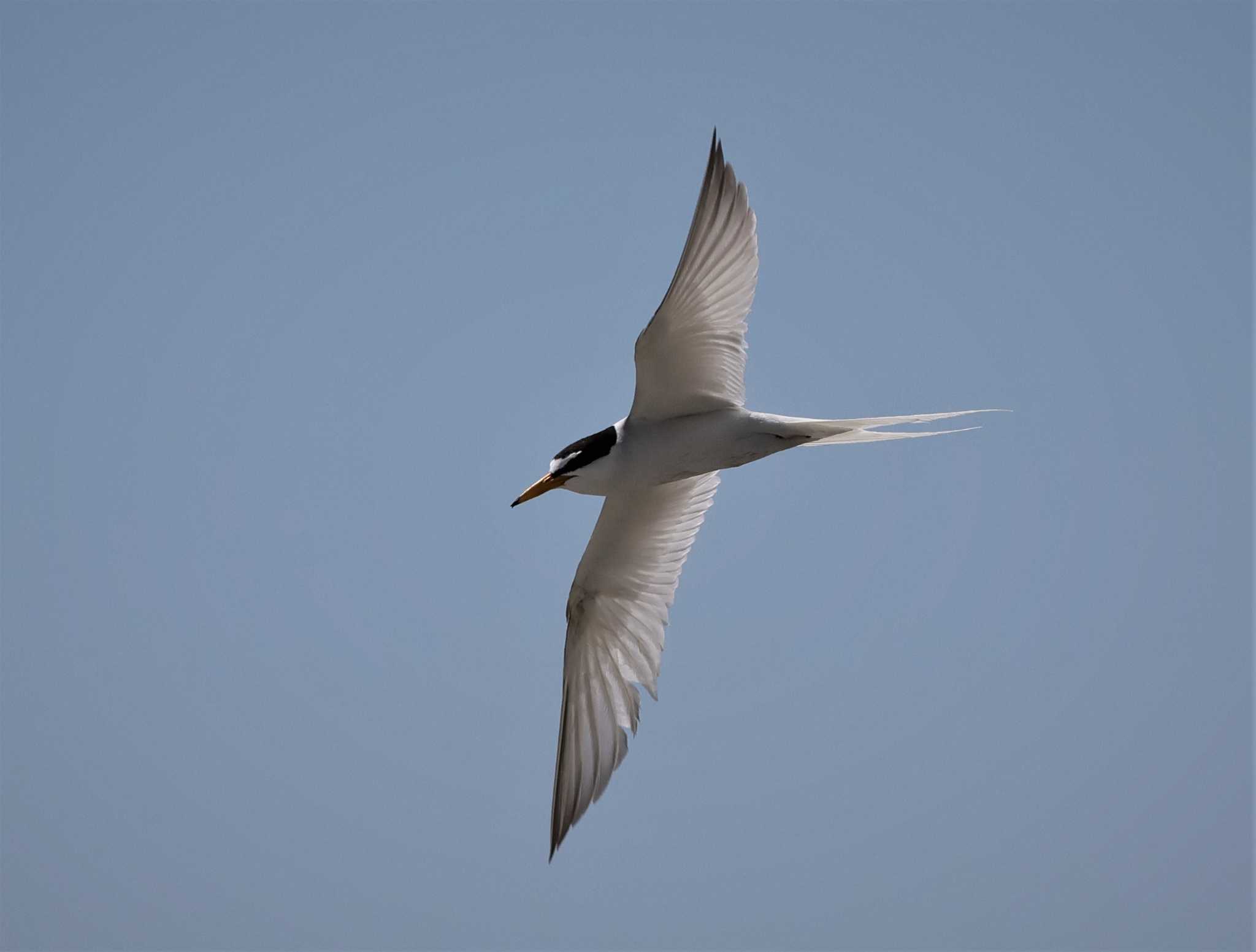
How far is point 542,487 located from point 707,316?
1305 millimetres

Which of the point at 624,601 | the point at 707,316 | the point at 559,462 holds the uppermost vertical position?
the point at 707,316

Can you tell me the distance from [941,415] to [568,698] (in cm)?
281

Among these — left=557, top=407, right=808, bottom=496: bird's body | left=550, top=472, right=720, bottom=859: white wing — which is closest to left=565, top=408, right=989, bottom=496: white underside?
left=557, top=407, right=808, bottom=496: bird's body

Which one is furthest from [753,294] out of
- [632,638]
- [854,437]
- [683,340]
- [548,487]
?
[632,638]

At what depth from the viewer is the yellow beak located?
23.8 ft

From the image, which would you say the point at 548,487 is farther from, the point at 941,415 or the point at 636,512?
the point at 941,415

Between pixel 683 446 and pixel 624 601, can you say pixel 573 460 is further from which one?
pixel 624 601

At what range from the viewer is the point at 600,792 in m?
7.47

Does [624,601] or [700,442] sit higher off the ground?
[700,442]

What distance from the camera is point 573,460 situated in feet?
23.5

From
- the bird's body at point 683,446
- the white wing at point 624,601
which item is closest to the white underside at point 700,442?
the bird's body at point 683,446

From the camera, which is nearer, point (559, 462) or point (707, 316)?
point (707, 316)

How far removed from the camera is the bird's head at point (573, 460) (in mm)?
7148

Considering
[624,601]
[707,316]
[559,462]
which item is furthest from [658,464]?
[624,601]
